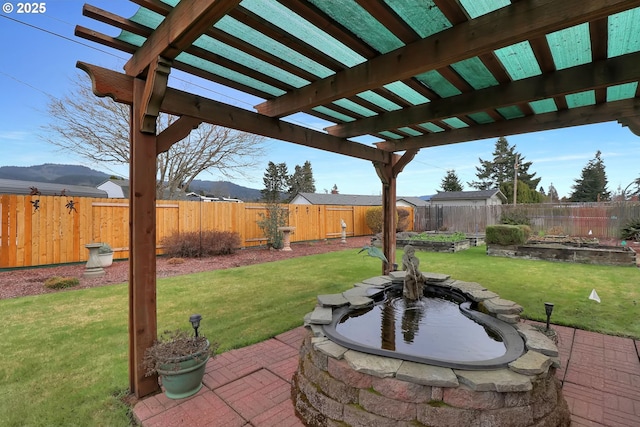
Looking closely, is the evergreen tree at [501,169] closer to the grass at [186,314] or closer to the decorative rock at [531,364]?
the grass at [186,314]

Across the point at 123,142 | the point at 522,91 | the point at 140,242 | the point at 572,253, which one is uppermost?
the point at 123,142

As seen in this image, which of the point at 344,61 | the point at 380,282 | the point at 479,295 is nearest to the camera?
the point at 344,61

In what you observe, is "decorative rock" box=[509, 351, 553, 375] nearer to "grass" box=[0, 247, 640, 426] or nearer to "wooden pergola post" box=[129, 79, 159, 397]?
"grass" box=[0, 247, 640, 426]

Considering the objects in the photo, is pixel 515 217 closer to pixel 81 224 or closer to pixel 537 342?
pixel 537 342

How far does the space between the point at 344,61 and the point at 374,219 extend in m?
13.2

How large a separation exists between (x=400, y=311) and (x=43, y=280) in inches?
284

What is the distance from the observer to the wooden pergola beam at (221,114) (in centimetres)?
220

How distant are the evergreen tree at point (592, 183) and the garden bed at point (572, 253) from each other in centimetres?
3009

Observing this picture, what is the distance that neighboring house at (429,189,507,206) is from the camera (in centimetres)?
2192

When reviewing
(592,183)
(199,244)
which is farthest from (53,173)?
(592,183)

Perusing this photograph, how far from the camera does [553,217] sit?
42.4ft

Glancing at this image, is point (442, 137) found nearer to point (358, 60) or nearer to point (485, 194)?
point (358, 60)

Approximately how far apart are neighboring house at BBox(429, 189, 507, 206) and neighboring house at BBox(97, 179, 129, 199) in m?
26.2

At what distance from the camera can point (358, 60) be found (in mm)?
2561
